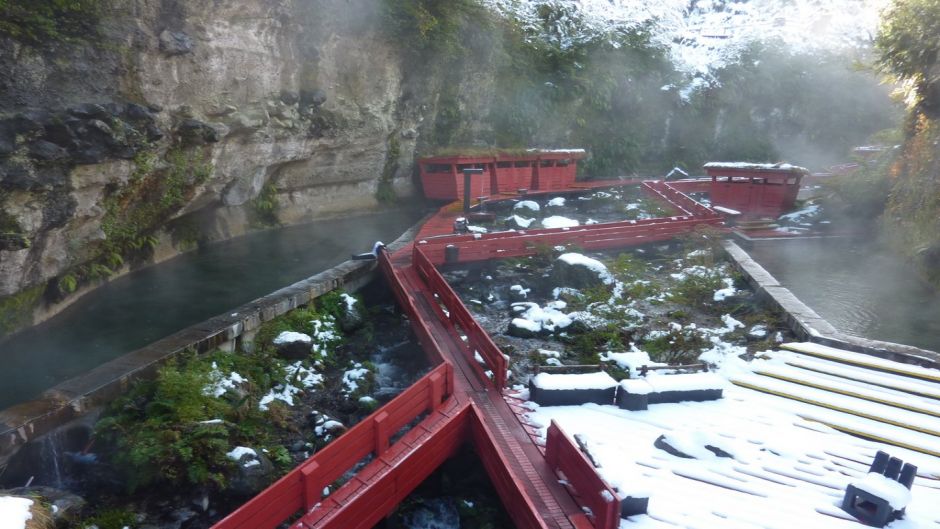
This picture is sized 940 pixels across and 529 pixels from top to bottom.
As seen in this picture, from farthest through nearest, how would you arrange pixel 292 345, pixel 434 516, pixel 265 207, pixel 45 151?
pixel 265 207
pixel 292 345
pixel 45 151
pixel 434 516

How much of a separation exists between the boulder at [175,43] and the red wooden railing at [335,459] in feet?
29.0

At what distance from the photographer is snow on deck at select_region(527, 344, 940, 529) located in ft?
18.0

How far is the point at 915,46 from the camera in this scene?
44.9 feet

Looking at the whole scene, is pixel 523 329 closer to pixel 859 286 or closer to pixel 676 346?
pixel 676 346

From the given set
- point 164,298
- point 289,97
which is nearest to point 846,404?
point 164,298

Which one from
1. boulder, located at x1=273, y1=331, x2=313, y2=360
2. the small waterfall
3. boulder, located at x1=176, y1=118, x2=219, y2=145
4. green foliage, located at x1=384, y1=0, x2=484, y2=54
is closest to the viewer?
the small waterfall

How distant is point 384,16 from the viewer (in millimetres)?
18609

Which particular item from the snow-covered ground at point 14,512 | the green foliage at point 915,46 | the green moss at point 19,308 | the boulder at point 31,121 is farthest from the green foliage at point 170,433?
the green foliage at point 915,46

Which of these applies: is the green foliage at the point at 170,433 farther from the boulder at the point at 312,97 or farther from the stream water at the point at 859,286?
the boulder at the point at 312,97

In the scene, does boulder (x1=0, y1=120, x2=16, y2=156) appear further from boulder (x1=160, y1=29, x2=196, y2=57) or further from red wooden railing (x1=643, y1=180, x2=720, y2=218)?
red wooden railing (x1=643, y1=180, x2=720, y2=218)

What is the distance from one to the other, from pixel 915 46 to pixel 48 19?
58.5 feet

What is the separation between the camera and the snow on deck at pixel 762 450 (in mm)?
5473

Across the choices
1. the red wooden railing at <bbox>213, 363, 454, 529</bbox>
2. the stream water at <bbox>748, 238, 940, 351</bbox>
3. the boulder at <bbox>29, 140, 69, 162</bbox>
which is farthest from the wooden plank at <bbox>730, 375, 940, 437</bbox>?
the boulder at <bbox>29, 140, 69, 162</bbox>

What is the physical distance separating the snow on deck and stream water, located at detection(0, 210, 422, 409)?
693cm
